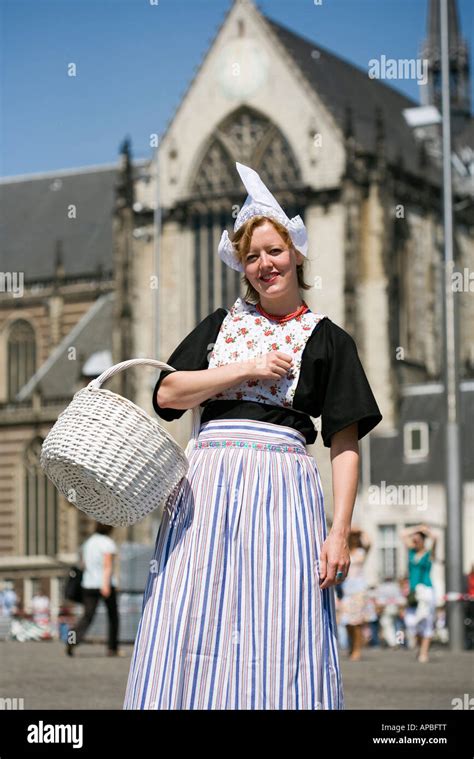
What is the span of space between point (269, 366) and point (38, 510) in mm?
54735

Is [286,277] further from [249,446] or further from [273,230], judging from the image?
[249,446]

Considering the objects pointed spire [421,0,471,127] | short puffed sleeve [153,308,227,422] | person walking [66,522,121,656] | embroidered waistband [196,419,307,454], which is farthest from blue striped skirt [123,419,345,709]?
pointed spire [421,0,471,127]

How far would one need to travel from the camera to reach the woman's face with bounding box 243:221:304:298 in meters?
5.20

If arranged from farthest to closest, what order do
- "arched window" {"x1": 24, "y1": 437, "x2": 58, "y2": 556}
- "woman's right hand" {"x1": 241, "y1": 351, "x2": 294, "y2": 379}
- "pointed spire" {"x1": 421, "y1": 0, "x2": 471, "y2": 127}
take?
1. "pointed spire" {"x1": 421, "y1": 0, "x2": 471, "y2": 127}
2. "arched window" {"x1": 24, "y1": 437, "x2": 58, "y2": 556}
3. "woman's right hand" {"x1": 241, "y1": 351, "x2": 294, "y2": 379}

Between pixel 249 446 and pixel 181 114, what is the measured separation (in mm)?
47999

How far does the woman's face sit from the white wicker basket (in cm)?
45

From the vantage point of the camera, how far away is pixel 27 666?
14.0 metres

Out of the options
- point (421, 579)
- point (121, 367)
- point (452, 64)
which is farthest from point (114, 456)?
point (452, 64)

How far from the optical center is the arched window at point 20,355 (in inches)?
2566

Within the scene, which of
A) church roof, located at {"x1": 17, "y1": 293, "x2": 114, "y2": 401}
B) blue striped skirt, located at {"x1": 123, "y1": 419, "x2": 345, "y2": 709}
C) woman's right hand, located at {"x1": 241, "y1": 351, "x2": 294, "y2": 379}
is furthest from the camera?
church roof, located at {"x1": 17, "y1": 293, "x2": 114, "y2": 401}

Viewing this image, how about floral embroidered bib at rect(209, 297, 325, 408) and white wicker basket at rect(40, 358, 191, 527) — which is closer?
white wicker basket at rect(40, 358, 191, 527)

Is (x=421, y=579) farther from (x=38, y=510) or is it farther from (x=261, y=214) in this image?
(x=38, y=510)

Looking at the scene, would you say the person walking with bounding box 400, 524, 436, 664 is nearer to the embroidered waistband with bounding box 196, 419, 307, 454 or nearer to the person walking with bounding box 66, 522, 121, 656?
the person walking with bounding box 66, 522, 121, 656
